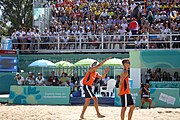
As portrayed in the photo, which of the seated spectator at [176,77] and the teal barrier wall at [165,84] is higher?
the seated spectator at [176,77]

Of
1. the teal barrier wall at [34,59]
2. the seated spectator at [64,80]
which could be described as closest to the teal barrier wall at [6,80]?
the teal barrier wall at [34,59]

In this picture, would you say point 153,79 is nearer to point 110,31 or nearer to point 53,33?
point 110,31

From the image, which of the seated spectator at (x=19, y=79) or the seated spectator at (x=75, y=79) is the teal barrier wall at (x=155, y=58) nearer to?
the seated spectator at (x=75, y=79)

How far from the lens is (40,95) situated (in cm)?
1944

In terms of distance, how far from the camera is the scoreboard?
23.3 meters

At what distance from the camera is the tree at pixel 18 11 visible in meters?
41.2

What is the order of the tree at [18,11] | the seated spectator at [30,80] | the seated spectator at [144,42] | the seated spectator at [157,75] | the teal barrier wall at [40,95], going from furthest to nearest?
1. the tree at [18,11]
2. the seated spectator at [144,42]
3. the seated spectator at [30,80]
4. the seated spectator at [157,75]
5. the teal barrier wall at [40,95]

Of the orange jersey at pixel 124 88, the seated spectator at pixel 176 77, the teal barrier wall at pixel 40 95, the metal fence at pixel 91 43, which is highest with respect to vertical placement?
the metal fence at pixel 91 43

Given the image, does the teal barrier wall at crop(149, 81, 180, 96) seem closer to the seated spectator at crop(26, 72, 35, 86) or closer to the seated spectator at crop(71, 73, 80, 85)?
the seated spectator at crop(71, 73, 80, 85)

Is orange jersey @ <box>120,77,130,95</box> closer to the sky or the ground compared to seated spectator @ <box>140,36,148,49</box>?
closer to the ground

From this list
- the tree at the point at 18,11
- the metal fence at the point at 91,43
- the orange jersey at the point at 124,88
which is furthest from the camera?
the tree at the point at 18,11

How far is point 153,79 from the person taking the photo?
846 inches

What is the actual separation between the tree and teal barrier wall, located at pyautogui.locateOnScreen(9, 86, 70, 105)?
2192cm

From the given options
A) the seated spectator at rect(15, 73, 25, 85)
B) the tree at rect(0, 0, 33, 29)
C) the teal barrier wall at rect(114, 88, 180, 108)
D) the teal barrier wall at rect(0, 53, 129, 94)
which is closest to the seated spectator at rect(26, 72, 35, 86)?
the seated spectator at rect(15, 73, 25, 85)
